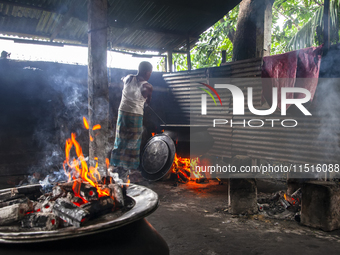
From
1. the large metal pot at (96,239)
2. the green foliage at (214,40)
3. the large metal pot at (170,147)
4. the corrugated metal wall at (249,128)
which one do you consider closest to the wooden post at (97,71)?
the large metal pot at (96,239)

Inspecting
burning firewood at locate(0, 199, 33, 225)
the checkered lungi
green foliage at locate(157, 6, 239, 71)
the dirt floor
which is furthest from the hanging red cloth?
burning firewood at locate(0, 199, 33, 225)

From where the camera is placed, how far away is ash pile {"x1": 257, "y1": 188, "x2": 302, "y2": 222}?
4.49m

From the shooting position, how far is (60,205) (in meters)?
2.09

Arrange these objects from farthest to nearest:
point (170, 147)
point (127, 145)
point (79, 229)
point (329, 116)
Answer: point (170, 147), point (127, 145), point (329, 116), point (79, 229)

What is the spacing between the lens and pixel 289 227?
4.08m

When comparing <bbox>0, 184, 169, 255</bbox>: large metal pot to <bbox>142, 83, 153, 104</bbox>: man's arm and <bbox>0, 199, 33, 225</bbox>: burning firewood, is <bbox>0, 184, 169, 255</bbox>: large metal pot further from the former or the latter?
<bbox>142, 83, 153, 104</bbox>: man's arm

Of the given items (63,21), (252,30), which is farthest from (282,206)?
(63,21)

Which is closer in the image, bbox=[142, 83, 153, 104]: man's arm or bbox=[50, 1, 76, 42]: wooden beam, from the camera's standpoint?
bbox=[142, 83, 153, 104]: man's arm

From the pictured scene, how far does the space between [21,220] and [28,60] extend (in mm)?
5882

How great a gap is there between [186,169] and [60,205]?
562cm

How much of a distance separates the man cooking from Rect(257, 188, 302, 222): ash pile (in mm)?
2973

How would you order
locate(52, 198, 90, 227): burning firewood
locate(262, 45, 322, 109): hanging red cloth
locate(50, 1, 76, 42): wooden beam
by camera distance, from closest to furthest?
locate(52, 198, 90, 227): burning firewood
locate(262, 45, 322, 109): hanging red cloth
locate(50, 1, 76, 42): wooden beam

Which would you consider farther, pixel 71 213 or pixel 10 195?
pixel 10 195

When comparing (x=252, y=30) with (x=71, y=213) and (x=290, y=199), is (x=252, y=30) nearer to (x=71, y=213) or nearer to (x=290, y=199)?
(x=290, y=199)
